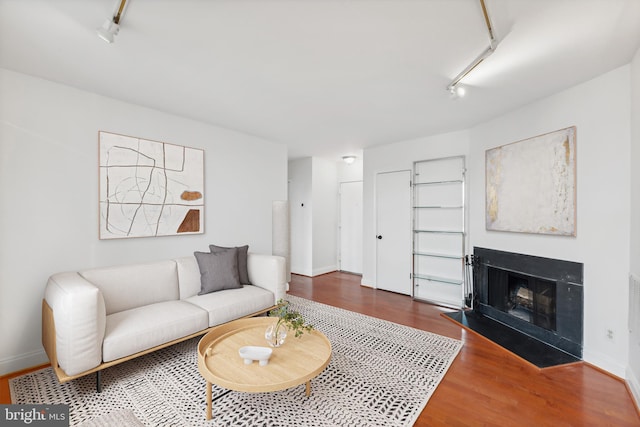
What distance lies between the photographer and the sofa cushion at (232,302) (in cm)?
272

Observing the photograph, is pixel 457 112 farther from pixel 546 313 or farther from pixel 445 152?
pixel 546 313

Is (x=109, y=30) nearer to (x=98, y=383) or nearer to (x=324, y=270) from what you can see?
(x=98, y=383)

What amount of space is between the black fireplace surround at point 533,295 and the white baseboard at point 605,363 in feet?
0.19

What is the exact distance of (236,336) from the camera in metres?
2.24

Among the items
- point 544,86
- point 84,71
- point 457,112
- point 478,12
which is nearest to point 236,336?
point 84,71

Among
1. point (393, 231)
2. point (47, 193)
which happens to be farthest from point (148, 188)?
point (393, 231)

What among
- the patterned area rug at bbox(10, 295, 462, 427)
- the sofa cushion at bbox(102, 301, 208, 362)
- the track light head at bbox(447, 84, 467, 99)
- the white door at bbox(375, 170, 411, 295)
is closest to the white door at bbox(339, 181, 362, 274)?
the white door at bbox(375, 170, 411, 295)

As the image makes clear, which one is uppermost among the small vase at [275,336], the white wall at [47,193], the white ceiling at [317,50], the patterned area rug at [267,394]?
the white ceiling at [317,50]

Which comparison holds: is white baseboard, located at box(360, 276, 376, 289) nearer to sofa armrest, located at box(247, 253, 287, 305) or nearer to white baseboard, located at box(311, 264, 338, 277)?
white baseboard, located at box(311, 264, 338, 277)

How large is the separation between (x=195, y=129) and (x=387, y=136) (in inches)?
108

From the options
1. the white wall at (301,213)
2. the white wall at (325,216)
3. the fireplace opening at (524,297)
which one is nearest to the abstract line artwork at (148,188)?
the white wall at (301,213)

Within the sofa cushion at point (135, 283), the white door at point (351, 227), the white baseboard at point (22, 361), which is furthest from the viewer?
the white door at point (351, 227)

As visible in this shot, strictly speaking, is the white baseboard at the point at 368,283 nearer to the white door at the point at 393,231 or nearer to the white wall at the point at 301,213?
the white door at the point at 393,231

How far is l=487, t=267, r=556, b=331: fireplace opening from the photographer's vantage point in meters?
2.88
